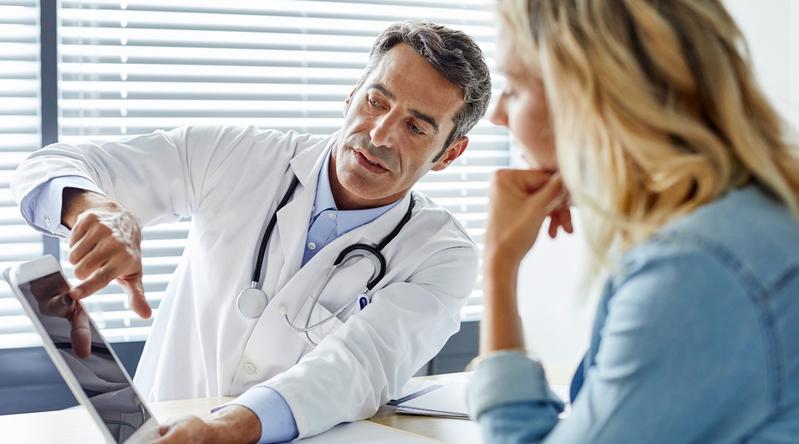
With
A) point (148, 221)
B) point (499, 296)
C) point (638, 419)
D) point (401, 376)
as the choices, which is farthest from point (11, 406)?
point (638, 419)

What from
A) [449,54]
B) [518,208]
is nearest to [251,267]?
[449,54]

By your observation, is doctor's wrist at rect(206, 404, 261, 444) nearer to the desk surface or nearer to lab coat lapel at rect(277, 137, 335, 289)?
the desk surface

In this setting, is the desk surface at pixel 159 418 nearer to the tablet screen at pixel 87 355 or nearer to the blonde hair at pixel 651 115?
the tablet screen at pixel 87 355

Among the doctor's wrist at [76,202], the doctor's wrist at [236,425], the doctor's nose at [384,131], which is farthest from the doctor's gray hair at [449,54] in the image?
the doctor's wrist at [236,425]

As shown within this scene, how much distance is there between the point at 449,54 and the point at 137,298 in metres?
0.85

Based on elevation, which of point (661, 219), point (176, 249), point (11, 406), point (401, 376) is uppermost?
point (661, 219)

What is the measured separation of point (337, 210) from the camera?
1898 mm

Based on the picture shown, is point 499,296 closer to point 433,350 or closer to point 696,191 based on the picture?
point 696,191

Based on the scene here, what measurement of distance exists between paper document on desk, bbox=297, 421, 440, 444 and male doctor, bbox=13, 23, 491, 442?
0.08 metres

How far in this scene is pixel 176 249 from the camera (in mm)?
2758

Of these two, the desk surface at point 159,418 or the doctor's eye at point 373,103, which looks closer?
the desk surface at point 159,418

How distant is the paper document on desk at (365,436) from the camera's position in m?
1.37

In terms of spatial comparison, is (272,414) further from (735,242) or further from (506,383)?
(735,242)

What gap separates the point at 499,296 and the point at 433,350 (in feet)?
2.62
